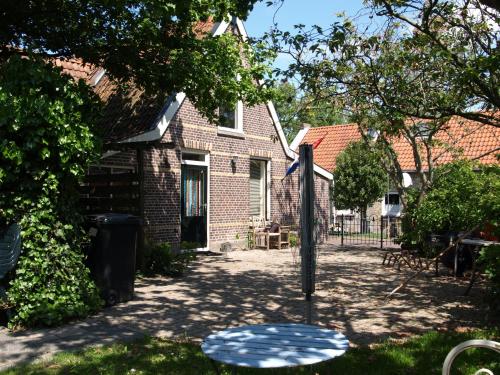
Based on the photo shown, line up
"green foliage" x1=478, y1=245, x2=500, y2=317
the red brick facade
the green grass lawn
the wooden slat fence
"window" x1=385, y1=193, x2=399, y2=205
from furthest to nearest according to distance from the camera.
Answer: "window" x1=385, y1=193, x2=399, y2=205 < the red brick facade < the wooden slat fence < "green foliage" x1=478, y1=245, x2=500, y2=317 < the green grass lawn

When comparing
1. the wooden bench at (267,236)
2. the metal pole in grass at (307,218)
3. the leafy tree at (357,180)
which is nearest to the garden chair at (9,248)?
the metal pole in grass at (307,218)

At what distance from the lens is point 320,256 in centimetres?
1516

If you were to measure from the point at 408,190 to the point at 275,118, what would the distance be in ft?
17.6

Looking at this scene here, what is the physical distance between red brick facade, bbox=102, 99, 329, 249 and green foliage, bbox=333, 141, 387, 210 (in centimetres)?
474

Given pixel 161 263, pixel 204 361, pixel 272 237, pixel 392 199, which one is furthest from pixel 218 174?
pixel 392 199

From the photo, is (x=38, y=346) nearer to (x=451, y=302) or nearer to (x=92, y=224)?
(x=92, y=224)

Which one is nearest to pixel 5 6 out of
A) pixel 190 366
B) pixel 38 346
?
pixel 38 346

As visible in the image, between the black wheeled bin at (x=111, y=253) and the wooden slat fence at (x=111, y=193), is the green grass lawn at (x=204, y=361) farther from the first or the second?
the wooden slat fence at (x=111, y=193)

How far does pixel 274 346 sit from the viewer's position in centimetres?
345

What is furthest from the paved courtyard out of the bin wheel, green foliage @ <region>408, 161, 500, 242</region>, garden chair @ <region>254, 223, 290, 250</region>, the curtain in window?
garden chair @ <region>254, 223, 290, 250</region>

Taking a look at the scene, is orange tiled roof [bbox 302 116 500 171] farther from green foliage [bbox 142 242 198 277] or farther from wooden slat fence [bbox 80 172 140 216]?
wooden slat fence [bbox 80 172 140 216]

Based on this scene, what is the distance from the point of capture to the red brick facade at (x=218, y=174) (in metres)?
14.0

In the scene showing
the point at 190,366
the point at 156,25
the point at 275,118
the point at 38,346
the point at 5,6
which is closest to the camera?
the point at 190,366

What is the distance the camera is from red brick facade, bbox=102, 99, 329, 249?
13969 millimetres
